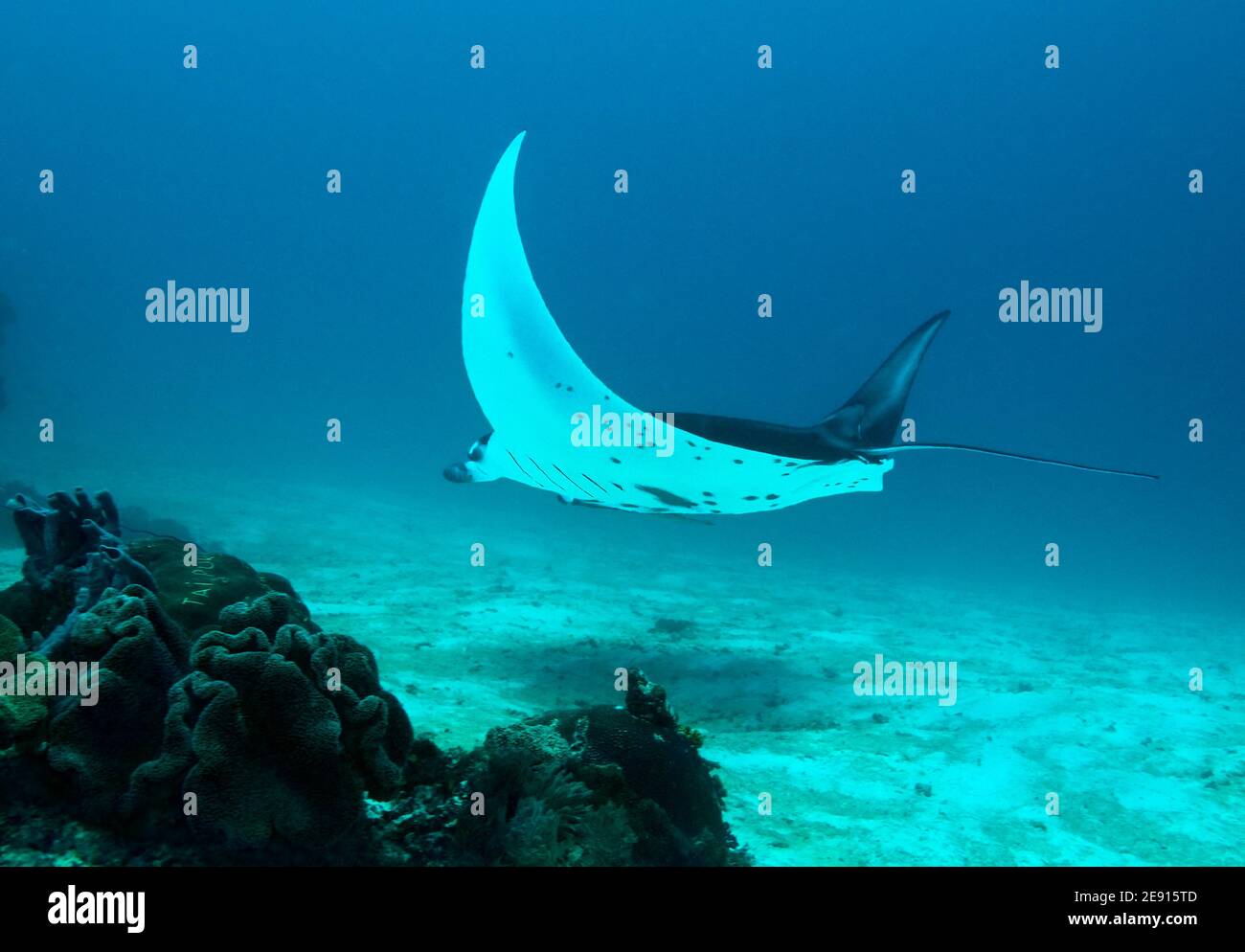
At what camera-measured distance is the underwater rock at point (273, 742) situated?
2.21 meters

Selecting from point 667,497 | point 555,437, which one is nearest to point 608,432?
point 555,437

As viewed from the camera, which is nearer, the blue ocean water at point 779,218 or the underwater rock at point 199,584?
the underwater rock at point 199,584

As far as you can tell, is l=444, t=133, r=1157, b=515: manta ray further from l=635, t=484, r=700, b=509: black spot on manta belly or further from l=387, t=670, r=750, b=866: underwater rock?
l=387, t=670, r=750, b=866: underwater rock

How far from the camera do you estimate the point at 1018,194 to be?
58312 millimetres

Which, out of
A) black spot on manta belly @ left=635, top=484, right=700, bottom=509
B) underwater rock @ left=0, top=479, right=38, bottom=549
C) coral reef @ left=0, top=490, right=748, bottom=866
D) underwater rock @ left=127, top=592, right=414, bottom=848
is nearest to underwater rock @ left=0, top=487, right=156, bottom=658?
coral reef @ left=0, top=490, right=748, bottom=866

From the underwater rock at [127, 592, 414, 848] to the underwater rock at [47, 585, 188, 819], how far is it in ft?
0.60

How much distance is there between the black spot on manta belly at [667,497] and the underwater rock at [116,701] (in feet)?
9.80

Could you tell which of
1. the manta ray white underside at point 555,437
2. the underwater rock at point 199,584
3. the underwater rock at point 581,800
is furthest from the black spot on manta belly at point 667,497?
the underwater rock at point 199,584

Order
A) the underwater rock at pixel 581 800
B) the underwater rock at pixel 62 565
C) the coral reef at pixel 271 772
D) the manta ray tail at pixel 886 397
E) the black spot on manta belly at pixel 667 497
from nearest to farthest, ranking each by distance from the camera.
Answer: the coral reef at pixel 271 772 < the underwater rock at pixel 581 800 < the underwater rock at pixel 62 565 < the black spot on manta belly at pixel 667 497 < the manta ray tail at pixel 886 397

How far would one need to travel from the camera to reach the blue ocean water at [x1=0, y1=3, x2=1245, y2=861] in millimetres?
30156

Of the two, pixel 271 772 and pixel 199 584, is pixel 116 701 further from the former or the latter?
pixel 199 584

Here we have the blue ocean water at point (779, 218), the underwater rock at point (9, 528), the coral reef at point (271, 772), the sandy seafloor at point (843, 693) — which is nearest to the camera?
the coral reef at point (271, 772)

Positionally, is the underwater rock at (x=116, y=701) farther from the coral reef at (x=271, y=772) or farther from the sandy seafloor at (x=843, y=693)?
the sandy seafloor at (x=843, y=693)
